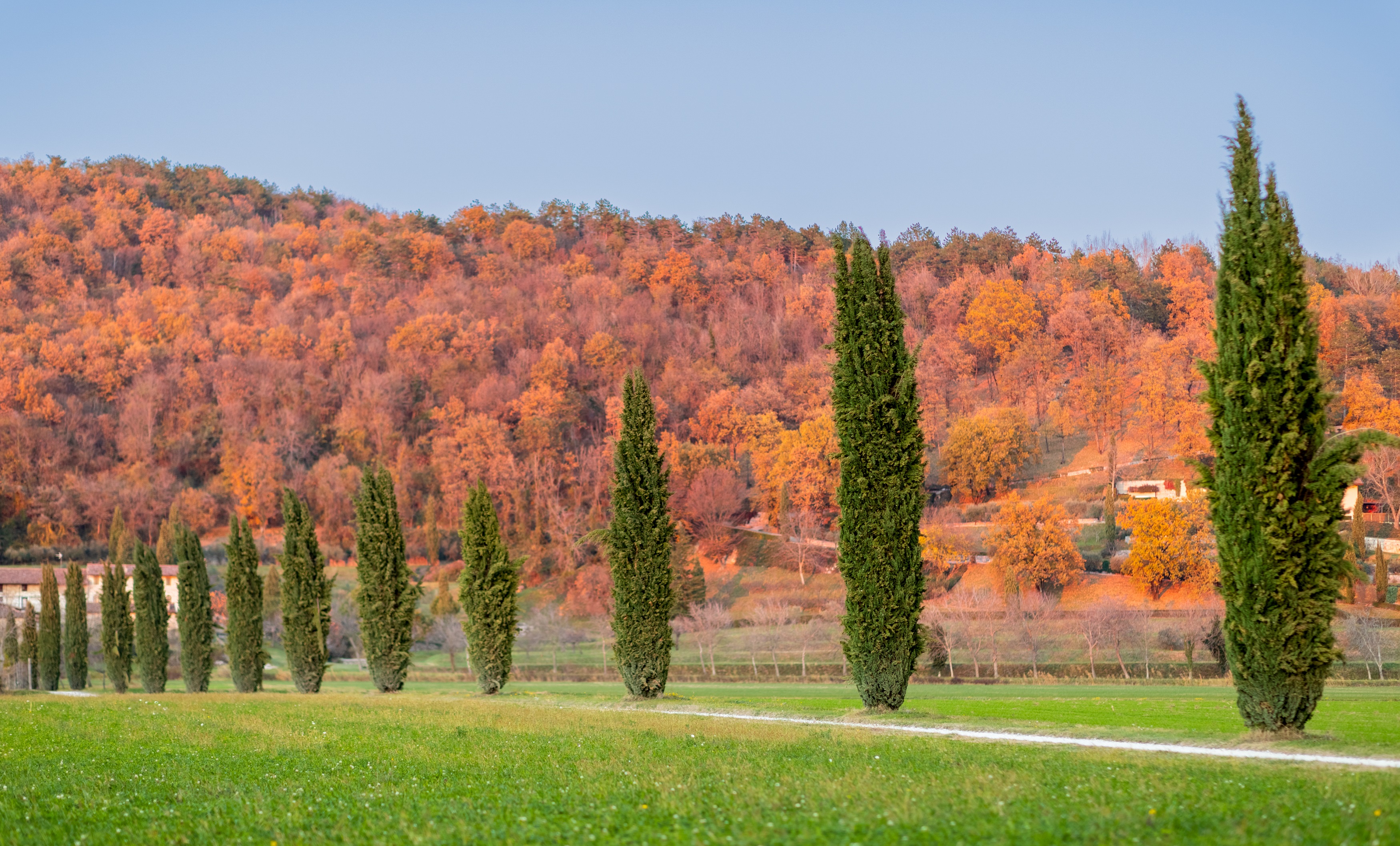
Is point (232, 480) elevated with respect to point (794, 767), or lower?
elevated

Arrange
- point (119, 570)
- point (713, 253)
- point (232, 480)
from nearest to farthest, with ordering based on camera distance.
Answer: point (119, 570)
point (232, 480)
point (713, 253)

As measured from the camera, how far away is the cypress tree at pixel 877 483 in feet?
68.1

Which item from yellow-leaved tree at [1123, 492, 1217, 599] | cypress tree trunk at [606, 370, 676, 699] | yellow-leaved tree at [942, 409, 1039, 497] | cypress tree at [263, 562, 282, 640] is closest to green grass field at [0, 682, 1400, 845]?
cypress tree trunk at [606, 370, 676, 699]

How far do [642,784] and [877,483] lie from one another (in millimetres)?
11124

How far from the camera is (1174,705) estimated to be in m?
28.9

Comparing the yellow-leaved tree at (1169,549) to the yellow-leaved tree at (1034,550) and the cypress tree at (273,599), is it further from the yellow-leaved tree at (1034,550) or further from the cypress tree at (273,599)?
the cypress tree at (273,599)

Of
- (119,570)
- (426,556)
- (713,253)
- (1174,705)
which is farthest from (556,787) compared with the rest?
(713,253)

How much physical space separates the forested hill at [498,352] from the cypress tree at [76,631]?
41.5 meters

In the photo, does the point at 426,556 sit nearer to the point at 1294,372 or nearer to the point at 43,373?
the point at 43,373

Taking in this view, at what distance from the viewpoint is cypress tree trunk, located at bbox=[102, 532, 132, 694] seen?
161ft

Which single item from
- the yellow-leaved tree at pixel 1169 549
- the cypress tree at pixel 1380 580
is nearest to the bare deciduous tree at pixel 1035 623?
the yellow-leaved tree at pixel 1169 549

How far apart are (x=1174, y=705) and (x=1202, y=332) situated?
91174mm

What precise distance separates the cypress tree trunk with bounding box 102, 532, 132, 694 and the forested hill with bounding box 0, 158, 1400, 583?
1744 inches

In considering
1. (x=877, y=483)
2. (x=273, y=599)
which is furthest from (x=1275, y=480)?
(x=273, y=599)
